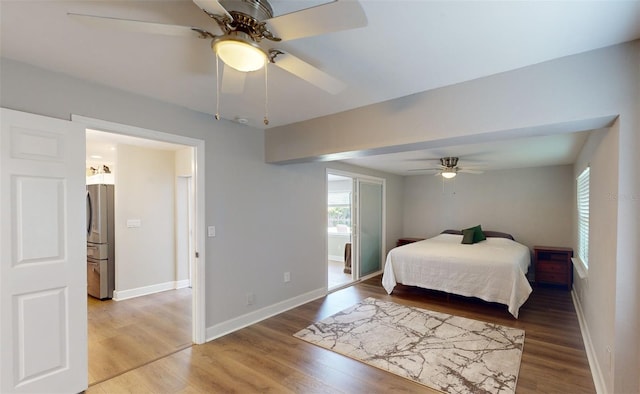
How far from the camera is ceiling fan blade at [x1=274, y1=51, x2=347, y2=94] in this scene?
58.2 inches

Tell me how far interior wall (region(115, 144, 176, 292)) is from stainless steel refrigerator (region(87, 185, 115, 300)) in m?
0.17

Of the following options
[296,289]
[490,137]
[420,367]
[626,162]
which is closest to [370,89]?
[490,137]

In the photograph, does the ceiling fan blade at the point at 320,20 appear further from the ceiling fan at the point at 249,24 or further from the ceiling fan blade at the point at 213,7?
the ceiling fan blade at the point at 213,7

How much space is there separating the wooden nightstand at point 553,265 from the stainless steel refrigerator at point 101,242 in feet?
23.3

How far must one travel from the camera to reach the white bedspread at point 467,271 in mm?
3701

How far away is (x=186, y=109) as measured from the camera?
2.83 m

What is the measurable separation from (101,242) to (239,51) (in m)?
4.43

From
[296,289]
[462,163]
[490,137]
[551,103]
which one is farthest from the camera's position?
[462,163]

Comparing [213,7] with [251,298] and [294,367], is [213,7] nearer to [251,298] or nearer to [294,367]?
[294,367]

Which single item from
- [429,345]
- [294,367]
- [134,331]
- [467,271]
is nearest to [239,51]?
[294,367]

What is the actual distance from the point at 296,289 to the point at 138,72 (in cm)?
313

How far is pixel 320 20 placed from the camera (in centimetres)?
114

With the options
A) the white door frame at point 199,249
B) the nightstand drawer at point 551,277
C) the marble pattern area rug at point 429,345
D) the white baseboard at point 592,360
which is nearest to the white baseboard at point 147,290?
the white door frame at point 199,249

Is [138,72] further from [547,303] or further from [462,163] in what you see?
→ [547,303]
